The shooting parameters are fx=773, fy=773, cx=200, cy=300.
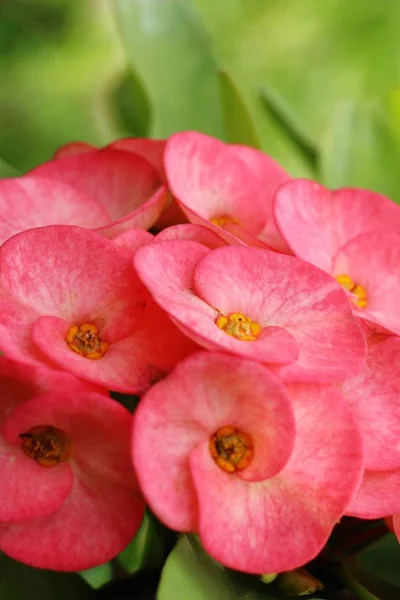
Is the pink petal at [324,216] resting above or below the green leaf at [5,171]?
above

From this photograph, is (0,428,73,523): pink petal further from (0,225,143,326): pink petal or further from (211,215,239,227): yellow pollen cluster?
(211,215,239,227): yellow pollen cluster

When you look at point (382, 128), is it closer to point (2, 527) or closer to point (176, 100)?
point (176, 100)

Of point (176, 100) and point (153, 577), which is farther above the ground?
point (176, 100)

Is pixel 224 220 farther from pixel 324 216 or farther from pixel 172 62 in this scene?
pixel 172 62

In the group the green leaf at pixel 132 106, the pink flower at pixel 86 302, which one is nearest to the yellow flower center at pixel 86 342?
the pink flower at pixel 86 302

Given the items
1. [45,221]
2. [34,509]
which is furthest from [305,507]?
[45,221]

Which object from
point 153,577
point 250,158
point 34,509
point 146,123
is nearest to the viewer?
point 34,509

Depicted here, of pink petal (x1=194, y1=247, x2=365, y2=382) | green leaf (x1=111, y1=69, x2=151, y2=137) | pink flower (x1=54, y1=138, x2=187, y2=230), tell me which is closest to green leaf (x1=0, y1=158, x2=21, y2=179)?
pink flower (x1=54, y1=138, x2=187, y2=230)

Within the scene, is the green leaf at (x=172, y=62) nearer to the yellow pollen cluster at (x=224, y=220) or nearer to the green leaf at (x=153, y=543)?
the yellow pollen cluster at (x=224, y=220)
